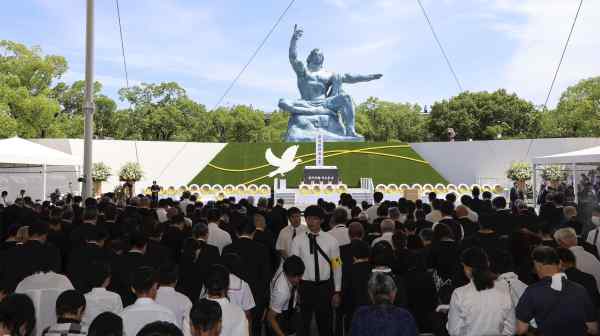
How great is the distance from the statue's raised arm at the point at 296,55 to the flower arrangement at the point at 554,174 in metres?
16.5

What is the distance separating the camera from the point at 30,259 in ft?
14.0

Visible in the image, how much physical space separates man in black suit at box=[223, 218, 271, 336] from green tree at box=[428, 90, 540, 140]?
150ft

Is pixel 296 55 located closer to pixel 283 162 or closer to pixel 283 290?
pixel 283 162

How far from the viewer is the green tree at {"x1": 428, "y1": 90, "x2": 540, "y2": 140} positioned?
158 ft

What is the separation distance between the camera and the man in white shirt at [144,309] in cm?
292

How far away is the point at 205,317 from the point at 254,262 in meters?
2.26

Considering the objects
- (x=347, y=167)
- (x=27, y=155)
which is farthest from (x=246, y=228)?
(x=347, y=167)

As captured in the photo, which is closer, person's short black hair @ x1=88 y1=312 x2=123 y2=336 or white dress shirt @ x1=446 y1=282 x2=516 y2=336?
person's short black hair @ x1=88 y1=312 x2=123 y2=336

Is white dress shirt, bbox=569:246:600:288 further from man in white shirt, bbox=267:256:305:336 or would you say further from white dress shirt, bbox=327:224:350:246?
man in white shirt, bbox=267:256:305:336

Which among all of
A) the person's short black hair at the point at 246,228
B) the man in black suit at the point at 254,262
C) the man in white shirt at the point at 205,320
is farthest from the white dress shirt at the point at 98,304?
the person's short black hair at the point at 246,228

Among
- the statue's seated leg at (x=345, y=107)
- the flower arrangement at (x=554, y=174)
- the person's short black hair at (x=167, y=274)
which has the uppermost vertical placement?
the statue's seated leg at (x=345, y=107)

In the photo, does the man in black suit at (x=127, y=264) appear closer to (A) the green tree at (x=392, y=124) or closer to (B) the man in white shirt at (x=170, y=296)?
(B) the man in white shirt at (x=170, y=296)

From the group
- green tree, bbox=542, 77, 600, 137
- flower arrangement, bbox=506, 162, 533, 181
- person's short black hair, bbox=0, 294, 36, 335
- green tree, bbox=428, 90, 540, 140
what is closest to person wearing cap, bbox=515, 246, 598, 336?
person's short black hair, bbox=0, 294, 36, 335

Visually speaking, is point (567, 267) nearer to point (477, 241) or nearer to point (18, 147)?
point (477, 241)
